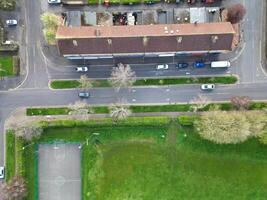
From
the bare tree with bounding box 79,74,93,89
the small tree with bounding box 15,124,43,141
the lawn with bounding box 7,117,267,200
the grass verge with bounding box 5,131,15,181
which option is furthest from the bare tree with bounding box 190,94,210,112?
the grass verge with bounding box 5,131,15,181

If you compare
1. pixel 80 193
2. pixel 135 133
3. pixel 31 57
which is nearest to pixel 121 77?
pixel 135 133

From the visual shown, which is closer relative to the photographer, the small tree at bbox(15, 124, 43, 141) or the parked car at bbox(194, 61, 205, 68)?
the small tree at bbox(15, 124, 43, 141)

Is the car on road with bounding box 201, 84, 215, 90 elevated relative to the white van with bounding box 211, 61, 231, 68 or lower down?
lower down

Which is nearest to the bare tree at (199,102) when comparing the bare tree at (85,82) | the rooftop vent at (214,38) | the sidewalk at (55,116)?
the sidewalk at (55,116)

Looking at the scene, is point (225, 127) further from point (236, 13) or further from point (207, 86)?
point (236, 13)

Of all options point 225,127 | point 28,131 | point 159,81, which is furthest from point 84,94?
point 225,127

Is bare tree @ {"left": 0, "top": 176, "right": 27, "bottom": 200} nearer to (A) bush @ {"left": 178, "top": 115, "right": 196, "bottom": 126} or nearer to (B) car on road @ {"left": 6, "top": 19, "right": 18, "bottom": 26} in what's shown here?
(B) car on road @ {"left": 6, "top": 19, "right": 18, "bottom": 26}

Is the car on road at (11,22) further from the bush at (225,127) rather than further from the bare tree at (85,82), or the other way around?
the bush at (225,127)
